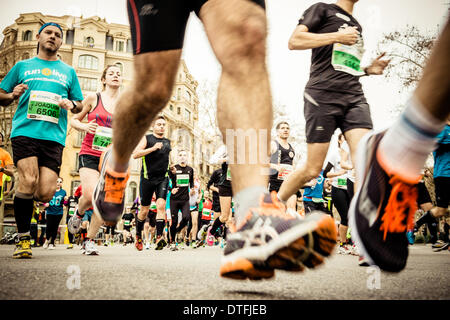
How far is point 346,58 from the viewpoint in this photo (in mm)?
3139

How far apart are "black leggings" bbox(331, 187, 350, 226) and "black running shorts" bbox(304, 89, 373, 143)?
154 inches

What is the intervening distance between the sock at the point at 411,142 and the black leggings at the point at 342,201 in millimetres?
5493

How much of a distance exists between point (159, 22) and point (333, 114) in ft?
6.34

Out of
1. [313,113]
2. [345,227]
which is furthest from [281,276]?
[345,227]

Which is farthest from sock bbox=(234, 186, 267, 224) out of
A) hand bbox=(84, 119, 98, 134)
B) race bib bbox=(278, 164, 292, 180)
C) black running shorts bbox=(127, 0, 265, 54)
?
race bib bbox=(278, 164, 292, 180)

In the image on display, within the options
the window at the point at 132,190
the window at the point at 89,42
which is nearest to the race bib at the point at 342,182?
the window at the point at 132,190

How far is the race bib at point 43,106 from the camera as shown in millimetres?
4027

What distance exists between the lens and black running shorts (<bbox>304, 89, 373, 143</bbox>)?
2.91 metres

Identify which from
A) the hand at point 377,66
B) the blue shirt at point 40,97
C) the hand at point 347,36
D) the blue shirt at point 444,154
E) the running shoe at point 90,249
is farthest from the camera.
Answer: the blue shirt at point 444,154

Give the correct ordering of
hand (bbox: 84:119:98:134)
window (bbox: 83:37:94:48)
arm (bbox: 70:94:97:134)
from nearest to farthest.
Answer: hand (bbox: 84:119:98:134) < arm (bbox: 70:94:97:134) < window (bbox: 83:37:94:48)

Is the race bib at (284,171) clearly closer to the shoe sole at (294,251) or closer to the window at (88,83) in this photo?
the shoe sole at (294,251)

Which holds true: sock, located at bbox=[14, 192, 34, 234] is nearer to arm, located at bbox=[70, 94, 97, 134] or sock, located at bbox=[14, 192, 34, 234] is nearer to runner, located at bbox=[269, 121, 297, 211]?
arm, located at bbox=[70, 94, 97, 134]

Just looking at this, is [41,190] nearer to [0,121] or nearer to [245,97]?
[245,97]

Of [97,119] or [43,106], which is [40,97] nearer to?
[43,106]
